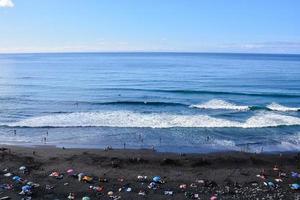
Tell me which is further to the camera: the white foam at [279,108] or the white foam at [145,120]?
the white foam at [279,108]

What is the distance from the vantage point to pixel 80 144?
2542cm

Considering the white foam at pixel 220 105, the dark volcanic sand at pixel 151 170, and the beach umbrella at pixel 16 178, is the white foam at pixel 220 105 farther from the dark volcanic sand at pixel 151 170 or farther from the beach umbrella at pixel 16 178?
the beach umbrella at pixel 16 178

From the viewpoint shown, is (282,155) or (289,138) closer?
(282,155)

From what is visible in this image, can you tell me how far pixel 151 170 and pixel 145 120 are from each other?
1347 cm

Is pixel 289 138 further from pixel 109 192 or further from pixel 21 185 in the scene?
pixel 21 185

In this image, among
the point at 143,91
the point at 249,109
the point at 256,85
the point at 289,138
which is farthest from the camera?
the point at 256,85

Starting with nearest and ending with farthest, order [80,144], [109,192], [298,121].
Answer: [109,192] < [80,144] < [298,121]

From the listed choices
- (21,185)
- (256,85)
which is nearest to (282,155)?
(21,185)

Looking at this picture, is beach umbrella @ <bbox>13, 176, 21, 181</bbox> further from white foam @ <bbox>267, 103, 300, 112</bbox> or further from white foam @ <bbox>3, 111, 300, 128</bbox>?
white foam @ <bbox>267, 103, 300, 112</bbox>

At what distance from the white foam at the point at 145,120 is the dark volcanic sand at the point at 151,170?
24.8 ft

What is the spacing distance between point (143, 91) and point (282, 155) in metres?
28.0

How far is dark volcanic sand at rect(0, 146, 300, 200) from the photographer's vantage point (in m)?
16.3

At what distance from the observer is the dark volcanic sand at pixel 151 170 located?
16297mm

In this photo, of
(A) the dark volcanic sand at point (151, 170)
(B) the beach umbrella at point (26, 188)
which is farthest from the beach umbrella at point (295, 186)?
(B) the beach umbrella at point (26, 188)
